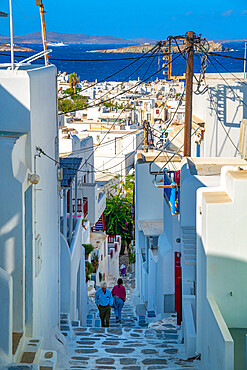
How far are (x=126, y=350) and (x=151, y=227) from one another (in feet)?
33.7

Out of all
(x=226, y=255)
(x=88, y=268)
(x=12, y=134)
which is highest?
(x=12, y=134)

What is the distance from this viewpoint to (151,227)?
21.1 metres

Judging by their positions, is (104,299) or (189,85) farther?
(189,85)

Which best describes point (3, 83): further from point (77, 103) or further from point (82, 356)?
point (77, 103)

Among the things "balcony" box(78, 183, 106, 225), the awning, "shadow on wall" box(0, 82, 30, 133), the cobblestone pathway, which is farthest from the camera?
"balcony" box(78, 183, 106, 225)

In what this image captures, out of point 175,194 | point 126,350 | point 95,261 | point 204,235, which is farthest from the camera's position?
point 95,261

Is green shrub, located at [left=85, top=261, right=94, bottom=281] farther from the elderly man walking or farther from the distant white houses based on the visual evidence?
the elderly man walking

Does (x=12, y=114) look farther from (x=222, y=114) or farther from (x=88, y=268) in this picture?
(x=88, y=268)

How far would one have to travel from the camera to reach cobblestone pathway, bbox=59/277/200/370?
32.3 feet

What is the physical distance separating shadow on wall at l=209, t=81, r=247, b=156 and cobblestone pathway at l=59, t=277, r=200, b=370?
861 cm

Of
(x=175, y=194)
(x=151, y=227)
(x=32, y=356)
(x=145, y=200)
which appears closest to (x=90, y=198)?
(x=145, y=200)

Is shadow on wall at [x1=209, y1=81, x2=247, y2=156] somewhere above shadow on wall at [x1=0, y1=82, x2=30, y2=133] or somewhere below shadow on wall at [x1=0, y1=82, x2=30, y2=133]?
above

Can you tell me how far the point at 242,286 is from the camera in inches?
338

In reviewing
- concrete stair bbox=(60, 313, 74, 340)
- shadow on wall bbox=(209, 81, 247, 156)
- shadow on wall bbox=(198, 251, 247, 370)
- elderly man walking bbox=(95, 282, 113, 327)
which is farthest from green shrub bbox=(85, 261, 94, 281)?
shadow on wall bbox=(198, 251, 247, 370)
